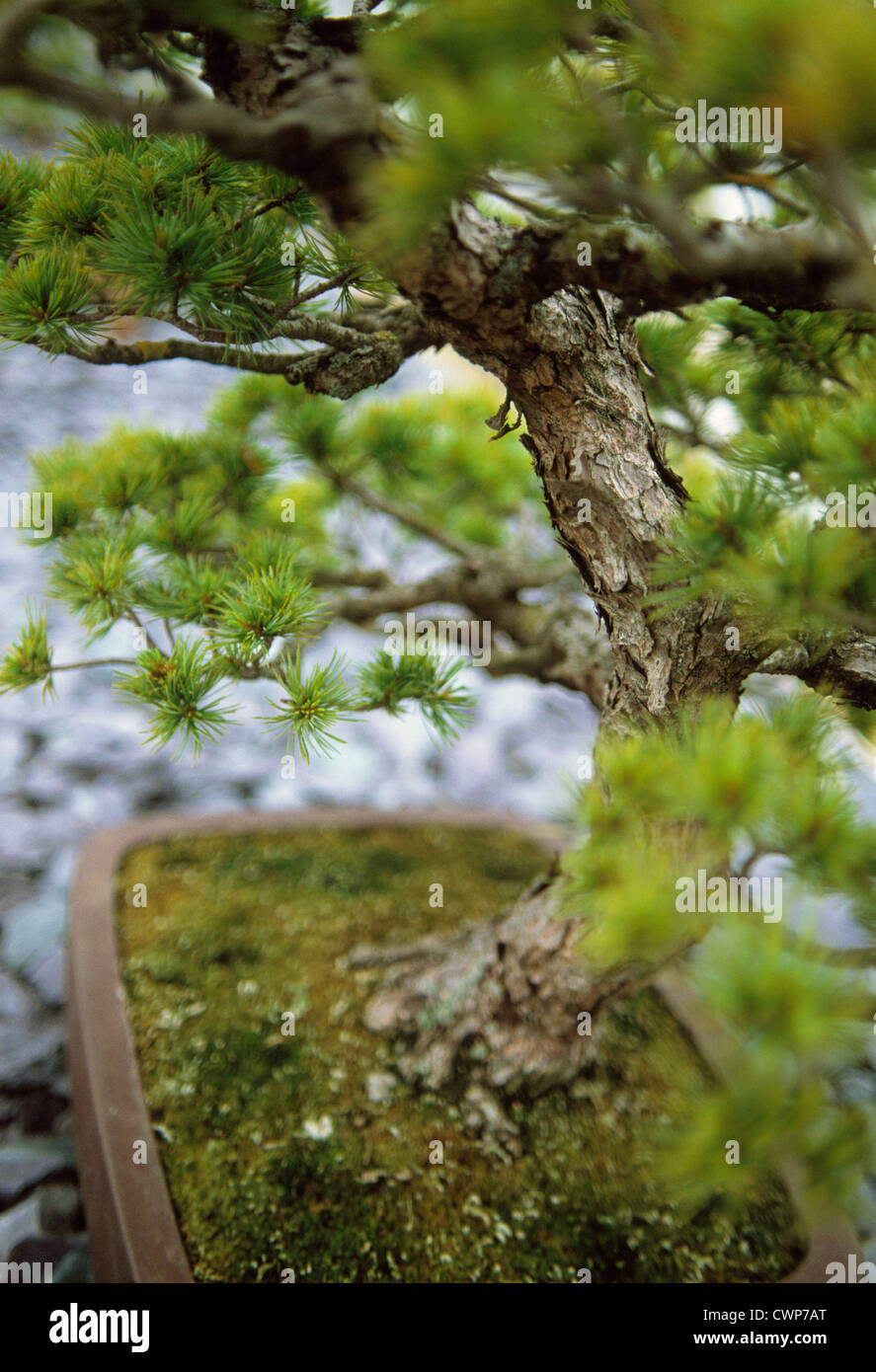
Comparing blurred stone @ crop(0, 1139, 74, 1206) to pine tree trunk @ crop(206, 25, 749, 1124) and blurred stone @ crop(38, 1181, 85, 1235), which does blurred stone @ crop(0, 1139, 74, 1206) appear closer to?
blurred stone @ crop(38, 1181, 85, 1235)

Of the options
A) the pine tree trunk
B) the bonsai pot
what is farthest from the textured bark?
the bonsai pot

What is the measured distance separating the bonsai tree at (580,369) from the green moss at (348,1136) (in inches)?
2.5

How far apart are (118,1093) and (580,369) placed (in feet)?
2.62

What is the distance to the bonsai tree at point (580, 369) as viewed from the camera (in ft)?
1.24

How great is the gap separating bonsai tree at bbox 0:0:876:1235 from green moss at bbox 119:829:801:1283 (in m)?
0.06

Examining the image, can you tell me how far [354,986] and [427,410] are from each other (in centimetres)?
77

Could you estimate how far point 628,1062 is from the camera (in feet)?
3.23

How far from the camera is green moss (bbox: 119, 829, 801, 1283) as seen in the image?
0.74 metres

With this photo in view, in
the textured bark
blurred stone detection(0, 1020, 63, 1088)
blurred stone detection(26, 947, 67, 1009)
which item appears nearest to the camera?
the textured bark

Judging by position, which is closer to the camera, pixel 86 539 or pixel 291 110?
pixel 291 110

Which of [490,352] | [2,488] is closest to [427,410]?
[490,352]

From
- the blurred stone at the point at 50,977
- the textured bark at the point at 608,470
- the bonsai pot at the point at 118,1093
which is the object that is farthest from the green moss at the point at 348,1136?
the textured bark at the point at 608,470
